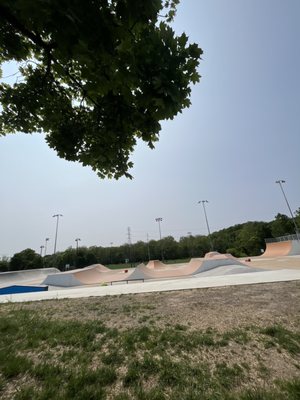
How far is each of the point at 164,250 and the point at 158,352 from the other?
65.3m

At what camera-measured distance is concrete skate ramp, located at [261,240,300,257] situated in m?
30.9

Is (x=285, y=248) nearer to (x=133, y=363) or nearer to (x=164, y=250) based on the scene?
(x=133, y=363)

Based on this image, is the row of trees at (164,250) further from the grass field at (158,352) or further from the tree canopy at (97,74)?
the tree canopy at (97,74)

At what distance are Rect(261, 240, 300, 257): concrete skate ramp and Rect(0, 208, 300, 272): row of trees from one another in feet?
27.4

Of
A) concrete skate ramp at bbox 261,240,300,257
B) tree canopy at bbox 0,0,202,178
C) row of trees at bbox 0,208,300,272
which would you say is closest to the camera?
tree canopy at bbox 0,0,202,178

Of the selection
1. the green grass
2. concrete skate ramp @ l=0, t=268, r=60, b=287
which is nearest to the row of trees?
concrete skate ramp @ l=0, t=268, r=60, b=287

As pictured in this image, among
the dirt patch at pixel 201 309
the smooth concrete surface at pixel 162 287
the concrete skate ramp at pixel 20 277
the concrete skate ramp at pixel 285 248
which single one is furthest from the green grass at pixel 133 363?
the concrete skate ramp at pixel 285 248

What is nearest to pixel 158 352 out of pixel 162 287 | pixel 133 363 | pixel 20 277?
pixel 133 363

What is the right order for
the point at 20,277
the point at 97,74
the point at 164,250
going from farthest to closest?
1. the point at 164,250
2. the point at 20,277
3. the point at 97,74

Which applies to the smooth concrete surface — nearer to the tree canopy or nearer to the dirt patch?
the dirt patch

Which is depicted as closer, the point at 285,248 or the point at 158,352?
the point at 158,352

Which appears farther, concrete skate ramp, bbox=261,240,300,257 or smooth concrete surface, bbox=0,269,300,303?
concrete skate ramp, bbox=261,240,300,257

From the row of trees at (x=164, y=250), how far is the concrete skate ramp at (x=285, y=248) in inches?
328

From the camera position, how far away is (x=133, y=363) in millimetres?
3260
